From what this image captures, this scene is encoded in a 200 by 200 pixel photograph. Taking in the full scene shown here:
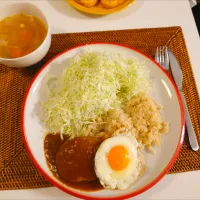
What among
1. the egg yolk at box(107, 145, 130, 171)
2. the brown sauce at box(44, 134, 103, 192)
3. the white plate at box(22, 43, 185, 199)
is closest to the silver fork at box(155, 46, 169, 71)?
the white plate at box(22, 43, 185, 199)

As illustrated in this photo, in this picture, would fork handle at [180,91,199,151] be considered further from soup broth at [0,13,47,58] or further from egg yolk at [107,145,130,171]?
A: soup broth at [0,13,47,58]

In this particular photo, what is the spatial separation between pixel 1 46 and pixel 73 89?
2.34 feet

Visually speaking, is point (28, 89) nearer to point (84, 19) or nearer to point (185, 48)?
point (84, 19)

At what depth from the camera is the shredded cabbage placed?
2.15 metres

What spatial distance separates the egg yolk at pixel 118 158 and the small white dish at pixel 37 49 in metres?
0.99

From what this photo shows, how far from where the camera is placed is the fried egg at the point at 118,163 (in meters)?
1.85

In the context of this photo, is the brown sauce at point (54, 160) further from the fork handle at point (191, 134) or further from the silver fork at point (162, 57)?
the silver fork at point (162, 57)

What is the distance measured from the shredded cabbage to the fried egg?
0.95 feet

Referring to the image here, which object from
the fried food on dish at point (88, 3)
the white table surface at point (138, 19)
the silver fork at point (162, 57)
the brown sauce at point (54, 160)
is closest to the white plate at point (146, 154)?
the brown sauce at point (54, 160)

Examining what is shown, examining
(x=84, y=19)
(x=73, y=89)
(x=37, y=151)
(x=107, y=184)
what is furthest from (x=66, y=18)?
(x=107, y=184)

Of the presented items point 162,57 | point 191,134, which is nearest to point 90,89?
point 162,57

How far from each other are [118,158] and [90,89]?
24.8 inches

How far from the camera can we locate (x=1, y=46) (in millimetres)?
2275

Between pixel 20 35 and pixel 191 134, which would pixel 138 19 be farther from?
pixel 191 134
